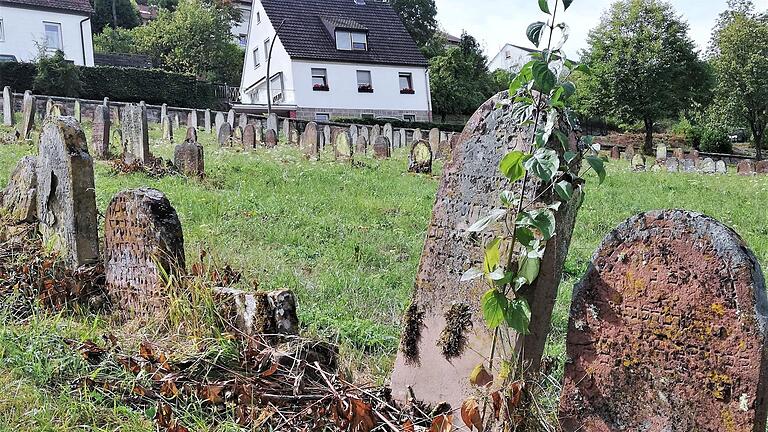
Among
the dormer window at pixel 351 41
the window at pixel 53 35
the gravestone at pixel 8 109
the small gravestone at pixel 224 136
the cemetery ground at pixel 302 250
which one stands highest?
the window at pixel 53 35

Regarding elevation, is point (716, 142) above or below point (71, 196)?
below

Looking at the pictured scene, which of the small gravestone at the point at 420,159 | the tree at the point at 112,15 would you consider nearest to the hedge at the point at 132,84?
the small gravestone at the point at 420,159

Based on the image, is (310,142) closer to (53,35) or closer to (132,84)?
(132,84)

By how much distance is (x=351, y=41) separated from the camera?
124 ft

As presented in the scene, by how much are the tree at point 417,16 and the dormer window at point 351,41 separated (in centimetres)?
1711

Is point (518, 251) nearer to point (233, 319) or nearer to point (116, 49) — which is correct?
point (233, 319)

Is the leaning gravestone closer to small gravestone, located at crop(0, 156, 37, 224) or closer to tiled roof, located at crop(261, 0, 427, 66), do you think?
small gravestone, located at crop(0, 156, 37, 224)

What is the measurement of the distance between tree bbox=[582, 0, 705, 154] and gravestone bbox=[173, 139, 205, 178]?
30959mm

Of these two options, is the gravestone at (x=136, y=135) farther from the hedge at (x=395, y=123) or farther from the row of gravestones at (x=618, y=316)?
the hedge at (x=395, y=123)

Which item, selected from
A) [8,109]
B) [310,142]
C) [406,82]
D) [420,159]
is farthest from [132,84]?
[420,159]

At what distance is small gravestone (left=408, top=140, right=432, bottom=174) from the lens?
14367mm

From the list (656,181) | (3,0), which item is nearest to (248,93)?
(3,0)

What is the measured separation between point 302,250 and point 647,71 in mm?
35347

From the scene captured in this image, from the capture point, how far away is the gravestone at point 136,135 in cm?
1184
